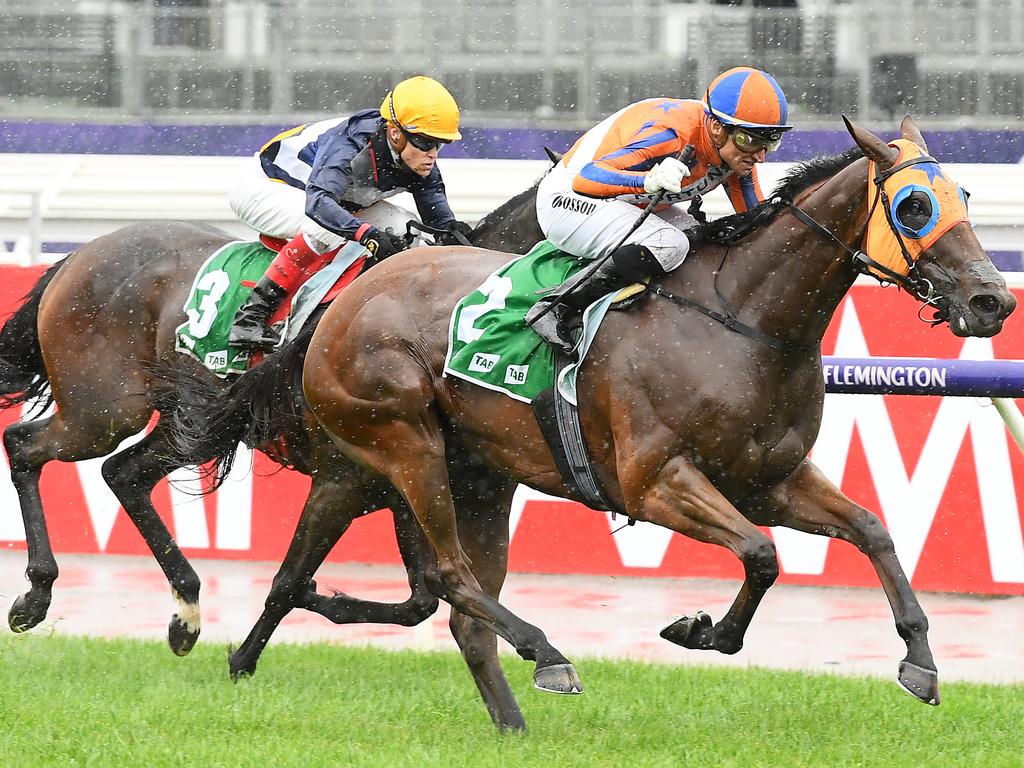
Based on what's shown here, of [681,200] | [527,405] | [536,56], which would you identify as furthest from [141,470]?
[536,56]

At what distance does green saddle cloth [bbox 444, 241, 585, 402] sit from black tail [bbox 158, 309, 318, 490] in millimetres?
846

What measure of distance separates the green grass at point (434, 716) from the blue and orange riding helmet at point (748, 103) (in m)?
1.83

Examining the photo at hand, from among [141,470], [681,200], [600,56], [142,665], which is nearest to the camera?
[681,200]

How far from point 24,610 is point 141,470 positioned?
753 mm

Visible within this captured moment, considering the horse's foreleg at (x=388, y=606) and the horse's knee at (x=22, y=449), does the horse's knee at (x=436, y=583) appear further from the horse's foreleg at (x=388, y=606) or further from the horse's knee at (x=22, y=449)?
the horse's knee at (x=22, y=449)

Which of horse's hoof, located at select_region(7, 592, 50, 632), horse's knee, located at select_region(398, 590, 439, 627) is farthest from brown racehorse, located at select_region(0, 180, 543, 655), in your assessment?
horse's knee, located at select_region(398, 590, 439, 627)

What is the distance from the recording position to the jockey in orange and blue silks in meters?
4.57

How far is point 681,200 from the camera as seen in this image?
4781mm

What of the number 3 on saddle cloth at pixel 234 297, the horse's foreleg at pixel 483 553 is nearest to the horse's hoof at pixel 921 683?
the horse's foreleg at pixel 483 553

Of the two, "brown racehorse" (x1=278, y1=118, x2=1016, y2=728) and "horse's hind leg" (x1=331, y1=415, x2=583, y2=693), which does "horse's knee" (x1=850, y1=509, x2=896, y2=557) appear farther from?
"horse's hind leg" (x1=331, y1=415, x2=583, y2=693)

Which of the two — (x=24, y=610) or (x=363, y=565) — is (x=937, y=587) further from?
(x=24, y=610)

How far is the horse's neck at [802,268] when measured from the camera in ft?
14.6

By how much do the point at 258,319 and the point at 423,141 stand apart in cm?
92

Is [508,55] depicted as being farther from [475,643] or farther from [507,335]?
[475,643]
